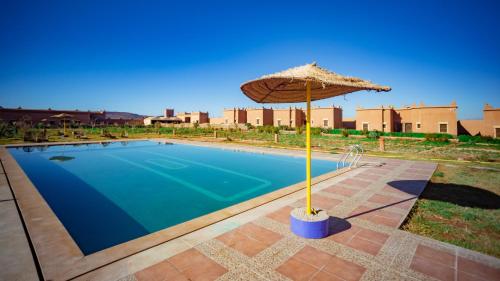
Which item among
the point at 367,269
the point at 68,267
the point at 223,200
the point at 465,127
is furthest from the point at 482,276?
the point at 465,127

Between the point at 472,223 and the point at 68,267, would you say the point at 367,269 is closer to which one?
the point at 472,223

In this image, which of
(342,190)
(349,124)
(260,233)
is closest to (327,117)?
(349,124)

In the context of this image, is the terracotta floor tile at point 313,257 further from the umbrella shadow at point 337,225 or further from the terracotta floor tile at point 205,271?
the terracotta floor tile at point 205,271

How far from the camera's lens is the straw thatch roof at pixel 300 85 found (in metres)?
3.54

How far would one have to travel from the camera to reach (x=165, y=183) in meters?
8.59

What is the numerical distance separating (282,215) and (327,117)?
109ft

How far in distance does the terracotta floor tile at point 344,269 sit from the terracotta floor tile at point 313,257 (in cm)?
7

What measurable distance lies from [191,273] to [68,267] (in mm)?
1466

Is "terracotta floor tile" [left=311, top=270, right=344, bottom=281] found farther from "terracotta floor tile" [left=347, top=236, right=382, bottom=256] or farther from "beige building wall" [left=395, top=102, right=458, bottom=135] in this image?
"beige building wall" [left=395, top=102, right=458, bottom=135]

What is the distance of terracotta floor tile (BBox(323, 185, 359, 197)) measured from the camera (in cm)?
600

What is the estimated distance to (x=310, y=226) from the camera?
362 centimetres

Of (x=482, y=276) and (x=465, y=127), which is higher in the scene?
(x=465, y=127)

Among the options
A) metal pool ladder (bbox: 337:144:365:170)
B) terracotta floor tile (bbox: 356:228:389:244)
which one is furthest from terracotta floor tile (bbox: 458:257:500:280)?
metal pool ladder (bbox: 337:144:365:170)

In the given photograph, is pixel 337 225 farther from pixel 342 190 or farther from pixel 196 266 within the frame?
pixel 196 266
